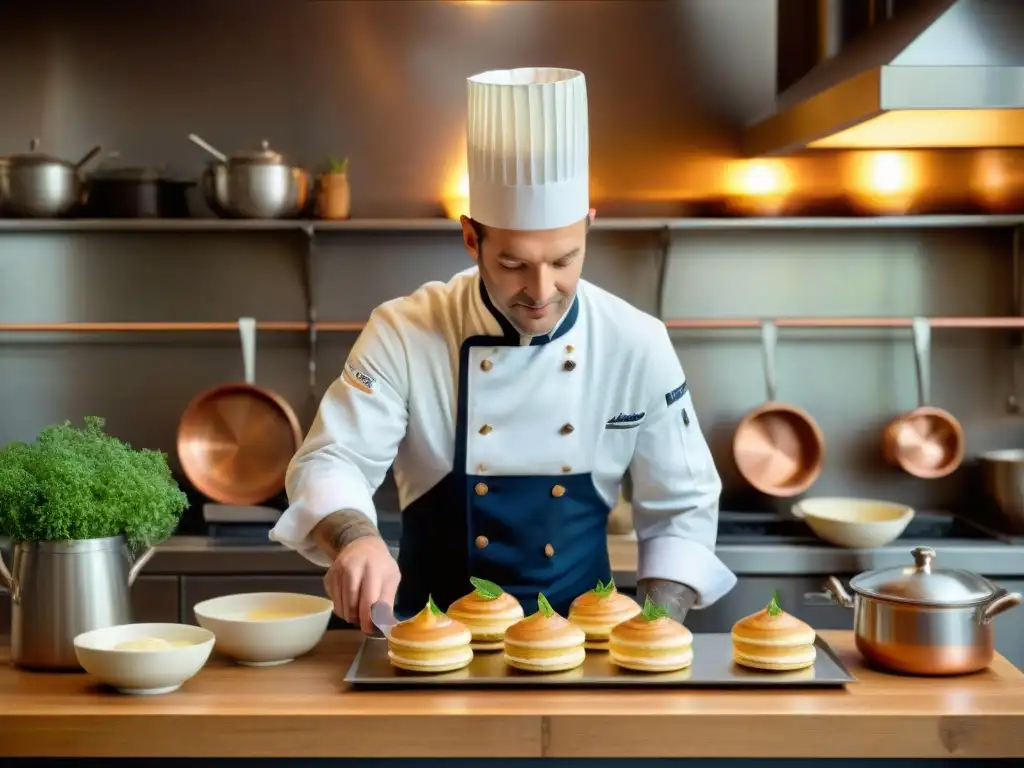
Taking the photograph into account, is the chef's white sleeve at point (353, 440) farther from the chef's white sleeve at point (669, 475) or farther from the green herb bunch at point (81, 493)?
the chef's white sleeve at point (669, 475)

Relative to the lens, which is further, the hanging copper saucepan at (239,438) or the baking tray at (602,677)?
the hanging copper saucepan at (239,438)

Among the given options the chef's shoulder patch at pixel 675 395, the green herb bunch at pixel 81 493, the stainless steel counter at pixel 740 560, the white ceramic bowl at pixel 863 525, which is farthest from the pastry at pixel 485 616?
the white ceramic bowl at pixel 863 525

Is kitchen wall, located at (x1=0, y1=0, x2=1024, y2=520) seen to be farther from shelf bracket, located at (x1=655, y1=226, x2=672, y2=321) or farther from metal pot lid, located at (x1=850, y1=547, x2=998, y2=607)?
metal pot lid, located at (x1=850, y1=547, x2=998, y2=607)

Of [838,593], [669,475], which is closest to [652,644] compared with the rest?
[838,593]

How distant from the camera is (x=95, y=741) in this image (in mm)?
1641

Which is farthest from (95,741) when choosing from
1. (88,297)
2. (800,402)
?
(800,402)

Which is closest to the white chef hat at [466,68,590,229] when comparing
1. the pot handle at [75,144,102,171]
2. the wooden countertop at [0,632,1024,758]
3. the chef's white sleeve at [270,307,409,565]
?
the chef's white sleeve at [270,307,409,565]

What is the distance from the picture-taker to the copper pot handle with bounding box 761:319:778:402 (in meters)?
3.71

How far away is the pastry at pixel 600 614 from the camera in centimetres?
189

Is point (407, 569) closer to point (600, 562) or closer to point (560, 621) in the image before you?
point (600, 562)

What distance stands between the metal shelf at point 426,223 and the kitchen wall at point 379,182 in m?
0.16

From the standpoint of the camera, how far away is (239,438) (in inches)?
147

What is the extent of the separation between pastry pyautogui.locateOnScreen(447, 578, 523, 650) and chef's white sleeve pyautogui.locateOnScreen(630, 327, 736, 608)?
41cm

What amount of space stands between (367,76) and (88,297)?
107cm
